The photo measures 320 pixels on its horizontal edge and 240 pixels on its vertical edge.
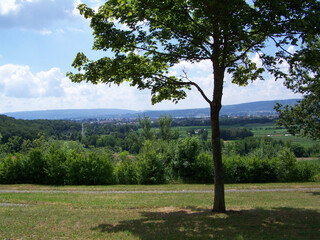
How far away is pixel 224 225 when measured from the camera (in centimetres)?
794

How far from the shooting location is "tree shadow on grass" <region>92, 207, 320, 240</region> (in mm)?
7082

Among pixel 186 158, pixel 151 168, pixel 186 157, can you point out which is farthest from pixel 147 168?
pixel 186 157

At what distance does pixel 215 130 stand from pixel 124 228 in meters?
4.17

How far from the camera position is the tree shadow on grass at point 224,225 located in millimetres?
7082

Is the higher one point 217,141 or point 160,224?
point 217,141

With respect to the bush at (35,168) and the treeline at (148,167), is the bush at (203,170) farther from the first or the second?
the bush at (35,168)

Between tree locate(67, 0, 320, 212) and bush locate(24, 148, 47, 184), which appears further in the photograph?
bush locate(24, 148, 47, 184)

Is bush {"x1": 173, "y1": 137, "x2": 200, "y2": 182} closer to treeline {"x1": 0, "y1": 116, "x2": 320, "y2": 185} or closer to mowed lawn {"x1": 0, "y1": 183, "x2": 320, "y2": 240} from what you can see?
treeline {"x1": 0, "y1": 116, "x2": 320, "y2": 185}

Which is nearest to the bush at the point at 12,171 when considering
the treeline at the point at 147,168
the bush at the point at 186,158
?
the treeline at the point at 147,168

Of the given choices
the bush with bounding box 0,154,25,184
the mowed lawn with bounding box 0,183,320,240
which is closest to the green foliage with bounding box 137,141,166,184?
the bush with bounding box 0,154,25,184

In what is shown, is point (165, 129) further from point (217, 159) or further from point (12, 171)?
point (217, 159)

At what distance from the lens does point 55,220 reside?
29.0ft

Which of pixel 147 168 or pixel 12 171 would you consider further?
pixel 147 168

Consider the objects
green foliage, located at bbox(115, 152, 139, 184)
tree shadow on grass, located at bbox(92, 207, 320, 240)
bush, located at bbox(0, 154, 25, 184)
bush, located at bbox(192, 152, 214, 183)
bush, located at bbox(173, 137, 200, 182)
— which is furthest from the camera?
bush, located at bbox(173, 137, 200, 182)
